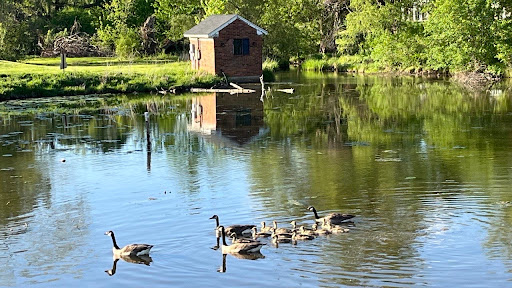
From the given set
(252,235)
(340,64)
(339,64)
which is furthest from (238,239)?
(339,64)

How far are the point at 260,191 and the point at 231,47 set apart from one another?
37.2m

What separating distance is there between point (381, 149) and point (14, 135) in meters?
17.1

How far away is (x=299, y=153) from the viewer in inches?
1249

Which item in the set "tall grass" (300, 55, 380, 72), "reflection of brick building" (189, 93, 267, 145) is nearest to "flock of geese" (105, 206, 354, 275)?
"reflection of brick building" (189, 93, 267, 145)

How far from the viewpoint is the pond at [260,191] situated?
17328 millimetres

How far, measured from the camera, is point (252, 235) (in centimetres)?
1944

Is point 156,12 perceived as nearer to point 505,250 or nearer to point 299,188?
point 299,188

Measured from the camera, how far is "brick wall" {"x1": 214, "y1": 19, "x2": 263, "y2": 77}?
60406mm

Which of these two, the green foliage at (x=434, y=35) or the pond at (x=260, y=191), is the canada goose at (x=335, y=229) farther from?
the green foliage at (x=434, y=35)

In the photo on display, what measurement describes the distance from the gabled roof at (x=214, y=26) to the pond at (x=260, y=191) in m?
13.4

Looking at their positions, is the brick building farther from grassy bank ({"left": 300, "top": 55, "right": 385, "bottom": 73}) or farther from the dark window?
grassy bank ({"left": 300, "top": 55, "right": 385, "bottom": 73})

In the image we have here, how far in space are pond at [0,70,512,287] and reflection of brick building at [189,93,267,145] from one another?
0.15 metres

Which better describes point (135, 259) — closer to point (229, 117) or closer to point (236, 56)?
point (229, 117)

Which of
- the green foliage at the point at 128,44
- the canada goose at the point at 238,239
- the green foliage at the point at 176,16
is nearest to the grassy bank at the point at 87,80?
the green foliage at the point at 128,44
